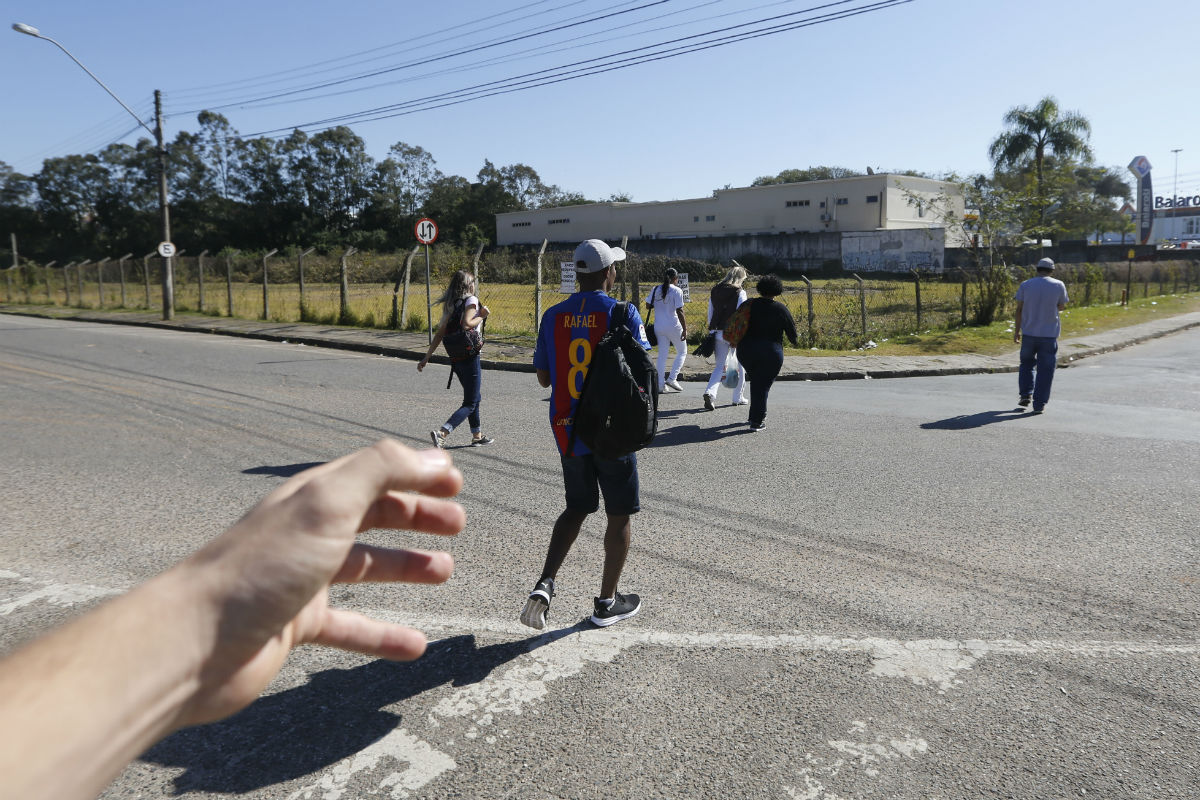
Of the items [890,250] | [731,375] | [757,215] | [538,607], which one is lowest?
[538,607]

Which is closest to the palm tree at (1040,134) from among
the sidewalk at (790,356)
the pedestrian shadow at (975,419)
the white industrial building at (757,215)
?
the white industrial building at (757,215)

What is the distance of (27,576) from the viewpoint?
15.4 ft

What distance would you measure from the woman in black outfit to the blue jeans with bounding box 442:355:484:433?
2960mm

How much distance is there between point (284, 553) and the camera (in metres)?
0.95

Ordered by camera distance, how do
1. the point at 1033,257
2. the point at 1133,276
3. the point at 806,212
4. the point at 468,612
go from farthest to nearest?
the point at 806,212, the point at 1033,257, the point at 1133,276, the point at 468,612

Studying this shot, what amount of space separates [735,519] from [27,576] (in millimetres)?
4391

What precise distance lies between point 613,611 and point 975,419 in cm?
726

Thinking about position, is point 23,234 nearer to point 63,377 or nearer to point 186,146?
point 186,146

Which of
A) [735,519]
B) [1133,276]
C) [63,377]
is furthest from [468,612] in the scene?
[1133,276]

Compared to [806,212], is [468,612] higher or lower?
lower

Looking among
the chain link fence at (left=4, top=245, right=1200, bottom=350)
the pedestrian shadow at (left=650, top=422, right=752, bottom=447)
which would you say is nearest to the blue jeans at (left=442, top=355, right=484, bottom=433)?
the chain link fence at (left=4, top=245, right=1200, bottom=350)

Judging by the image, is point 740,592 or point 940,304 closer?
point 740,592

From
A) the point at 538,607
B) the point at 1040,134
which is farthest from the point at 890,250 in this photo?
the point at 538,607

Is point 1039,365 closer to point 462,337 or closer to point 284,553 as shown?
point 462,337
